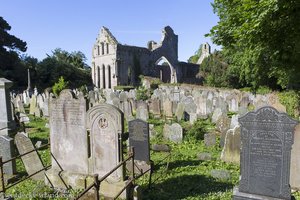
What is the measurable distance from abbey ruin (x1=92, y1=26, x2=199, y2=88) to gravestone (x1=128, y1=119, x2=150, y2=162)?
32565mm

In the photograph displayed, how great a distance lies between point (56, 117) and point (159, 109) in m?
9.78

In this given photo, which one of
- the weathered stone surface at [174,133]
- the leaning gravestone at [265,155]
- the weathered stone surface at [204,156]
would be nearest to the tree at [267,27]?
the weathered stone surface at [174,133]

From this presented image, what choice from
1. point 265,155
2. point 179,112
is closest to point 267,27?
point 179,112

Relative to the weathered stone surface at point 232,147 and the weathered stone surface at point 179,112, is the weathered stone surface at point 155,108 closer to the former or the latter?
the weathered stone surface at point 179,112

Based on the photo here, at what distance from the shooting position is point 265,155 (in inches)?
187

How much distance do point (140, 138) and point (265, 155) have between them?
339cm

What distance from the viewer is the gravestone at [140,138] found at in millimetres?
7102

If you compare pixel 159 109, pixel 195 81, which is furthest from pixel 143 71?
pixel 159 109

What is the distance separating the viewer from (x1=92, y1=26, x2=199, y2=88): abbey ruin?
40.0 meters

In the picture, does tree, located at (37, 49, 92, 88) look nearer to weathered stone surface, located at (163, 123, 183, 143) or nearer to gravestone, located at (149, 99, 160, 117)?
gravestone, located at (149, 99, 160, 117)

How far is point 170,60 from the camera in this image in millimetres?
47594

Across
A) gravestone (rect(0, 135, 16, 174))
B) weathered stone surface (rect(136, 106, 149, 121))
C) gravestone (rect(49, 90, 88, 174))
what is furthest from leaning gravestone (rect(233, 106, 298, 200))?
weathered stone surface (rect(136, 106, 149, 121))

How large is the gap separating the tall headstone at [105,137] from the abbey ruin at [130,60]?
111 ft

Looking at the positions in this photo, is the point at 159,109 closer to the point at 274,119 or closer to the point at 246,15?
the point at 246,15
